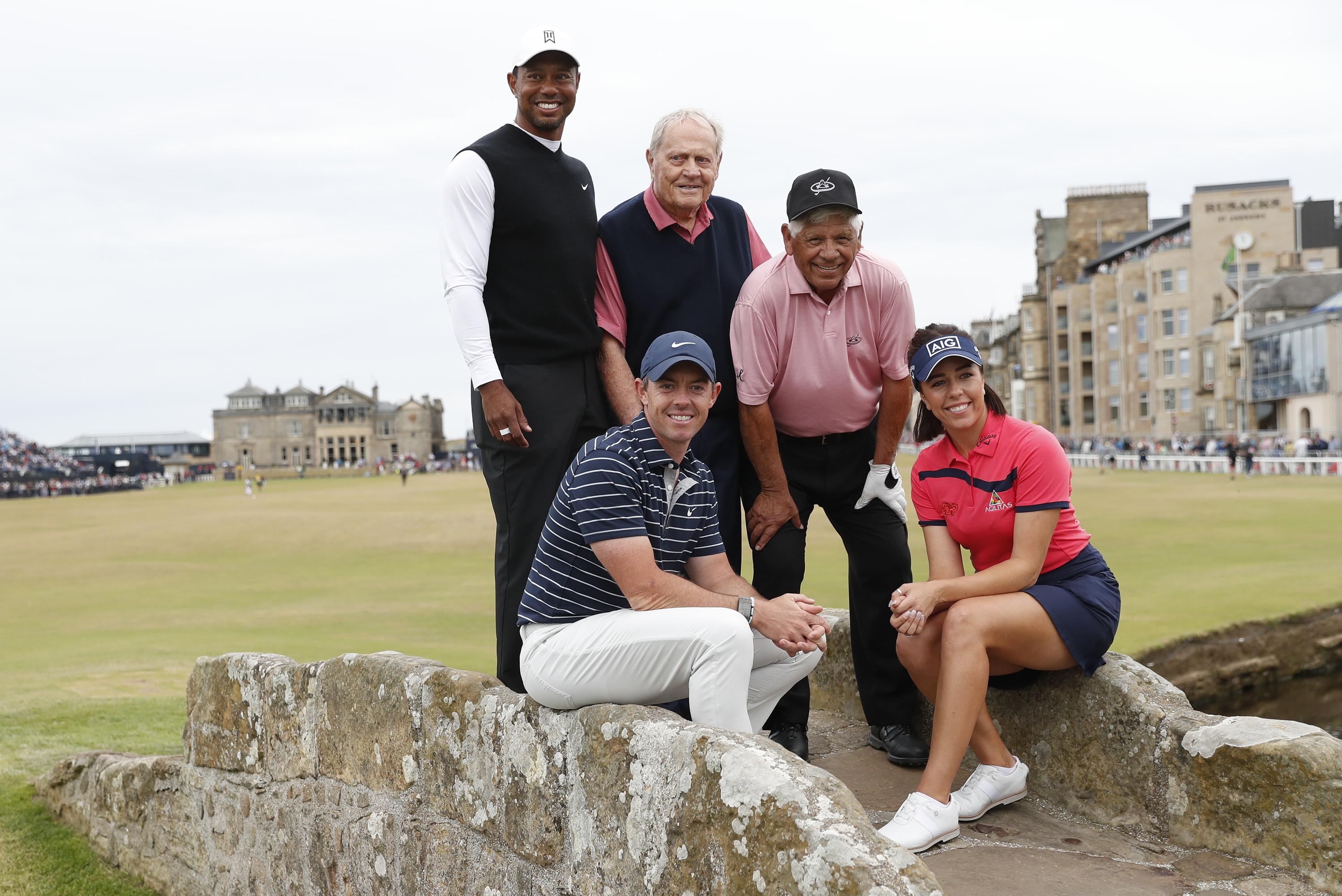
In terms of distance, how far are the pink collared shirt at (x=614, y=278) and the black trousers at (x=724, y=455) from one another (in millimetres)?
568

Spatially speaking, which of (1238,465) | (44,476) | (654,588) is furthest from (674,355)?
(44,476)

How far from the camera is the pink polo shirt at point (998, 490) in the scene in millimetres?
4238

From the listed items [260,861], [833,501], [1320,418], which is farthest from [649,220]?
[1320,418]

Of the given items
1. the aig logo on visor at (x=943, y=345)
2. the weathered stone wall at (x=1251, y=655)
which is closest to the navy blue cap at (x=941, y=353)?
the aig logo on visor at (x=943, y=345)

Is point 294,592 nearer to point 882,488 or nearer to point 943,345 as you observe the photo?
point 882,488

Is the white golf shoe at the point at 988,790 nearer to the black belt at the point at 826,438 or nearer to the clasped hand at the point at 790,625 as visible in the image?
the clasped hand at the point at 790,625

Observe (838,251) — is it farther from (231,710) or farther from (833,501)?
(231,710)

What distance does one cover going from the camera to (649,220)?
4.95 metres

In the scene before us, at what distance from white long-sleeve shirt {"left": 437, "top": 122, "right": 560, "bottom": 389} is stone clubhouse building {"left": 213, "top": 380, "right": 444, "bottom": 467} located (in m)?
153

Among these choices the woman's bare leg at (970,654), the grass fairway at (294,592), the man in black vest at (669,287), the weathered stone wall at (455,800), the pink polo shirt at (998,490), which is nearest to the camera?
the weathered stone wall at (455,800)

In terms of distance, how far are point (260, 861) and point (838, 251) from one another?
4082 millimetres

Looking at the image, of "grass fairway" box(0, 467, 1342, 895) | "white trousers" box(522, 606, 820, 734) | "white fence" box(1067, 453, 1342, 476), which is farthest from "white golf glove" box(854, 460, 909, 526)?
"white fence" box(1067, 453, 1342, 476)

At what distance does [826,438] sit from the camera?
5.09 metres

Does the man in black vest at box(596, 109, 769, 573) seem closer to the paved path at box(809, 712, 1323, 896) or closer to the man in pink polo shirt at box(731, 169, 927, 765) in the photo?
the man in pink polo shirt at box(731, 169, 927, 765)
